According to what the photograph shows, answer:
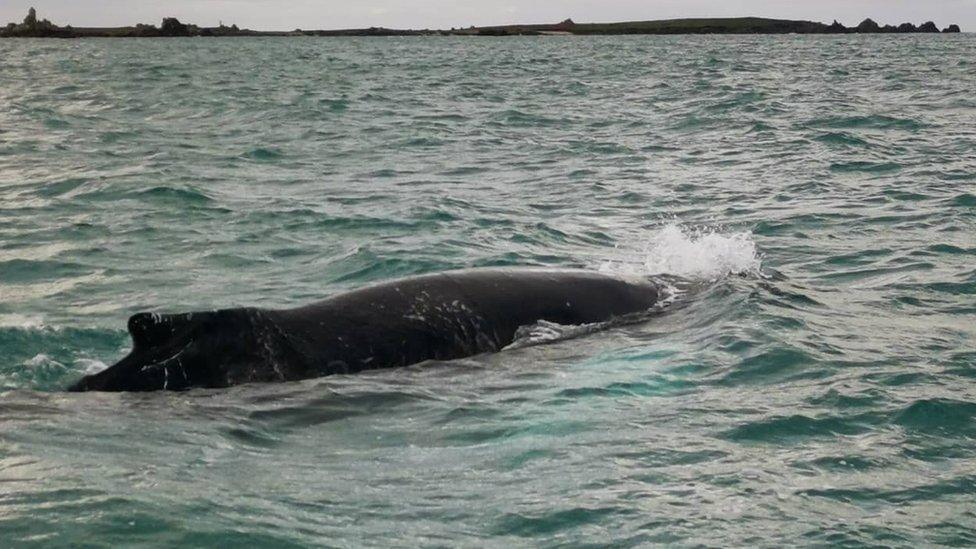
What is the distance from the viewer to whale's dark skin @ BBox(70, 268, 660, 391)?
8.09 meters

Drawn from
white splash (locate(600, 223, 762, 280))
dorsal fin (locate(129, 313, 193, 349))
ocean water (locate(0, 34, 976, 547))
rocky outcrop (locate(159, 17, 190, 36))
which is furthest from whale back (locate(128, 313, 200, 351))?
rocky outcrop (locate(159, 17, 190, 36))

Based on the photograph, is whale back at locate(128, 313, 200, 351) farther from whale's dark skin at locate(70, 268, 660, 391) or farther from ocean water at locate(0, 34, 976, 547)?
ocean water at locate(0, 34, 976, 547)

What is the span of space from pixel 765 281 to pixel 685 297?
144 centimetres

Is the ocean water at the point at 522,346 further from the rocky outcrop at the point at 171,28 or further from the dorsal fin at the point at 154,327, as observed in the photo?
the rocky outcrop at the point at 171,28

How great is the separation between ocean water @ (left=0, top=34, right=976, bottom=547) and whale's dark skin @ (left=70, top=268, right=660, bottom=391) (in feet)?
0.63

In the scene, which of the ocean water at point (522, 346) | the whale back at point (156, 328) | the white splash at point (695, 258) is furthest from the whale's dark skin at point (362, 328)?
the white splash at point (695, 258)

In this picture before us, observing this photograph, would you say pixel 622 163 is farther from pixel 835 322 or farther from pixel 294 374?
pixel 294 374

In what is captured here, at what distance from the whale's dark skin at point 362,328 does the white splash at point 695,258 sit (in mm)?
2296

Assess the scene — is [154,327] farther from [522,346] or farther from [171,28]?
[171,28]

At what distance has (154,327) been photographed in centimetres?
802

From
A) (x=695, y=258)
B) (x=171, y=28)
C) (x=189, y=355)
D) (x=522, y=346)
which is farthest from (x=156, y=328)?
(x=171, y=28)

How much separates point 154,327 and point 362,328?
1558mm

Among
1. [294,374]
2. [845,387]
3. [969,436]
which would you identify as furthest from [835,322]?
[294,374]

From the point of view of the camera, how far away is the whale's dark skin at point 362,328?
8.09 metres
